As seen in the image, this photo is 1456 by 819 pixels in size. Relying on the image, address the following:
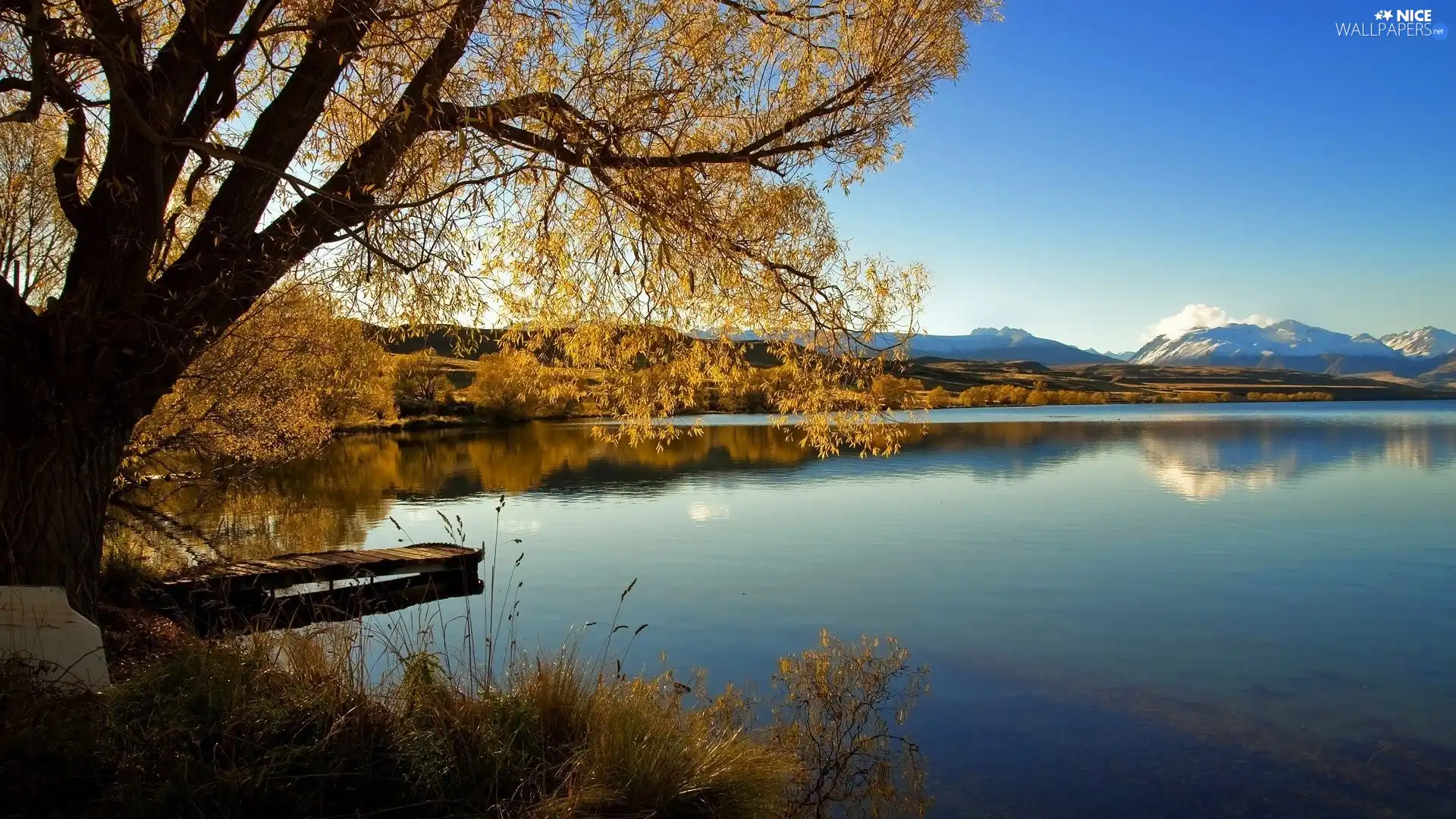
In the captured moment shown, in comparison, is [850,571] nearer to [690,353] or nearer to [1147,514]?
[690,353]

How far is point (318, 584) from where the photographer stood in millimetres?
11211

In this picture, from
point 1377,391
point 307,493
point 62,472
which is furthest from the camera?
point 1377,391

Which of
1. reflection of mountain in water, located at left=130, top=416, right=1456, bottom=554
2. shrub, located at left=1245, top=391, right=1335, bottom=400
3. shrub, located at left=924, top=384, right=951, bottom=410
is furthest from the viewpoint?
shrub, located at left=1245, top=391, right=1335, bottom=400

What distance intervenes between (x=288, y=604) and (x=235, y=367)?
2848 millimetres

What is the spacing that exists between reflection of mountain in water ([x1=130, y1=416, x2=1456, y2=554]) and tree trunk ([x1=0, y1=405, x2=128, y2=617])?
7.44 metres

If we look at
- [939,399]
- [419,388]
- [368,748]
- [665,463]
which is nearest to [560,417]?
[419,388]

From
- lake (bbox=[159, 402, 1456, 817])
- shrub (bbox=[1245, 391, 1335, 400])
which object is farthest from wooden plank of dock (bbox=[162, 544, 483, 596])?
shrub (bbox=[1245, 391, 1335, 400])

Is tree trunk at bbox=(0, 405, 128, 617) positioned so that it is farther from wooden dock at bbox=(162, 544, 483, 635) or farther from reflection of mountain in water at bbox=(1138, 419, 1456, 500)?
reflection of mountain in water at bbox=(1138, 419, 1456, 500)

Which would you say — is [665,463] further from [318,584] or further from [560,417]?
[560,417]

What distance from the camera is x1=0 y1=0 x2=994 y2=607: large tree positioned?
16.3ft

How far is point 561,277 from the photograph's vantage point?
782 centimetres

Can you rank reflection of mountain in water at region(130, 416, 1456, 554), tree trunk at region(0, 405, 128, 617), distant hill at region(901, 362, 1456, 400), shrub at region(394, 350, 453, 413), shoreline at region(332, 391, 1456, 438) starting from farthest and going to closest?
distant hill at region(901, 362, 1456, 400), shrub at region(394, 350, 453, 413), shoreline at region(332, 391, 1456, 438), reflection of mountain in water at region(130, 416, 1456, 554), tree trunk at region(0, 405, 128, 617)

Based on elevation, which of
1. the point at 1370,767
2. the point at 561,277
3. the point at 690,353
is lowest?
the point at 1370,767

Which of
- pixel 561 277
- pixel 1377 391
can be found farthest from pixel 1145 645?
pixel 1377 391
